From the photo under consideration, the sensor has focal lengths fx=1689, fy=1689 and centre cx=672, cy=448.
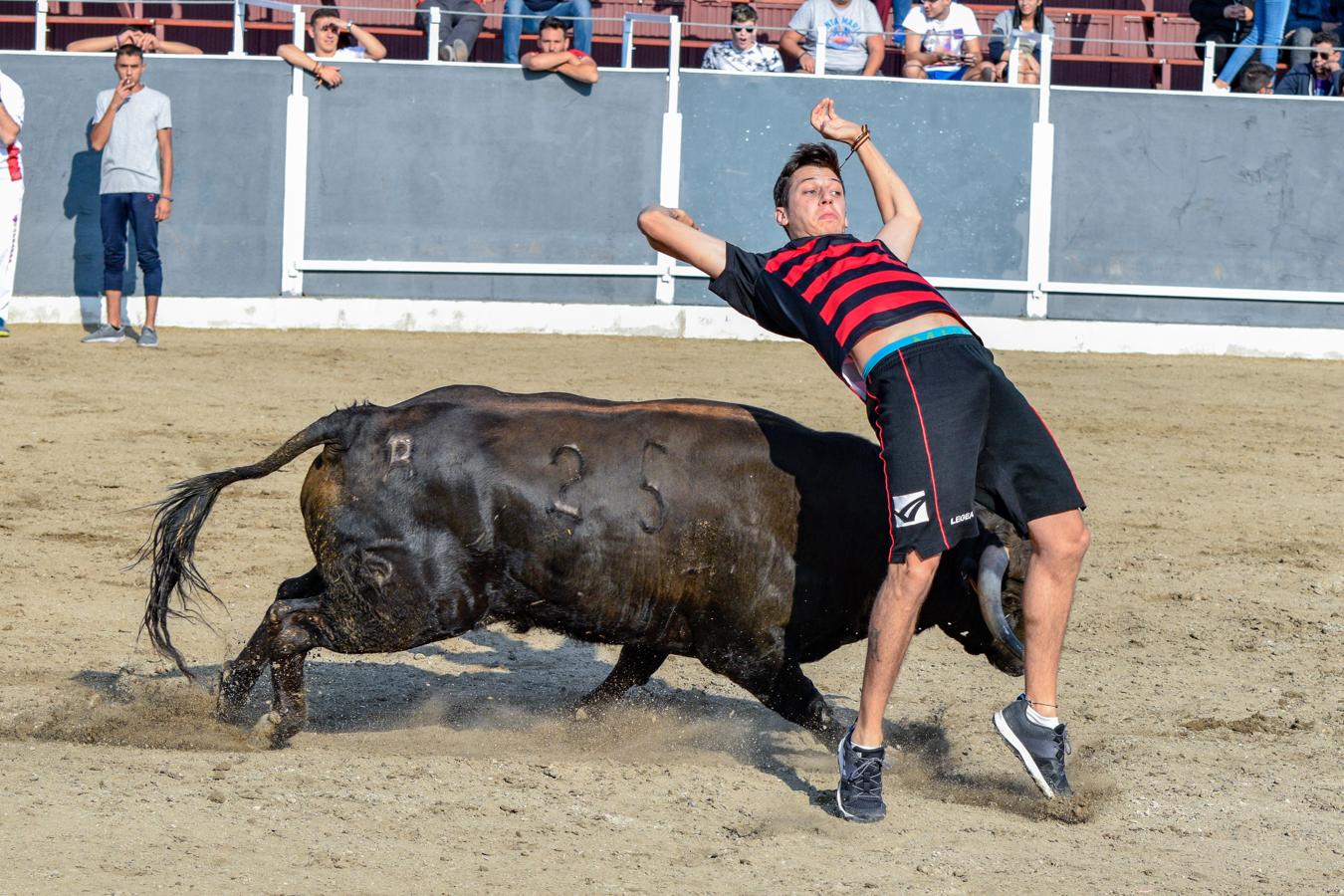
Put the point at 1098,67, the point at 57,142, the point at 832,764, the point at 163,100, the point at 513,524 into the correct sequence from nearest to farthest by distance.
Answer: the point at 513,524, the point at 832,764, the point at 163,100, the point at 57,142, the point at 1098,67

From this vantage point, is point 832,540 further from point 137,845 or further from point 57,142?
point 57,142

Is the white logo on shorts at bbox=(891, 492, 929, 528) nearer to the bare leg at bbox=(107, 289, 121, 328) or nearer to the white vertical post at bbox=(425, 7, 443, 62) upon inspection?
the bare leg at bbox=(107, 289, 121, 328)

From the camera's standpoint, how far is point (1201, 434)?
10.1 metres

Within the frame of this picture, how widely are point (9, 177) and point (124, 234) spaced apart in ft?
2.84

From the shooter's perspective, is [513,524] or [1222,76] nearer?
[513,524]

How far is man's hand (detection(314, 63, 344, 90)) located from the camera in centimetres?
1326

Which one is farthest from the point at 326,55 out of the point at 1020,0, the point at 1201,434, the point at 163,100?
the point at 1201,434

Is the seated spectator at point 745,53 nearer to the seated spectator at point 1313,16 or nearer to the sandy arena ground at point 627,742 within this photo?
the seated spectator at point 1313,16

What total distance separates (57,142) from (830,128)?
994 centimetres

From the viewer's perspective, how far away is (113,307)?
1200 cm

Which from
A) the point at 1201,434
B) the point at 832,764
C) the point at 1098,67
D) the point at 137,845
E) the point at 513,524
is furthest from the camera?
the point at 1098,67

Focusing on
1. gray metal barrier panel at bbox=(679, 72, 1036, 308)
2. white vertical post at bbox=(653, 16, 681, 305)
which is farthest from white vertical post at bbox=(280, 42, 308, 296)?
gray metal barrier panel at bbox=(679, 72, 1036, 308)

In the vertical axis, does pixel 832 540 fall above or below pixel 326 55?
below

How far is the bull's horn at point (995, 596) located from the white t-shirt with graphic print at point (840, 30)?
32.6 ft
